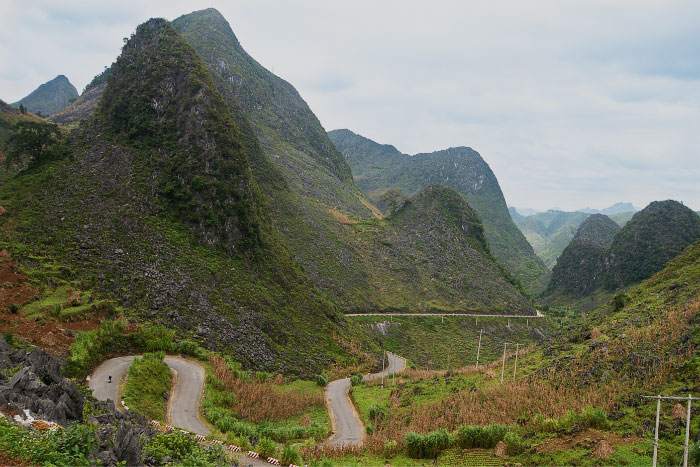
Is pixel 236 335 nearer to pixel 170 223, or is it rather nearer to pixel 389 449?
pixel 170 223

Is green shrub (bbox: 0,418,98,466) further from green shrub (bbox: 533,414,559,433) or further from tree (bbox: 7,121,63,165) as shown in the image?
tree (bbox: 7,121,63,165)

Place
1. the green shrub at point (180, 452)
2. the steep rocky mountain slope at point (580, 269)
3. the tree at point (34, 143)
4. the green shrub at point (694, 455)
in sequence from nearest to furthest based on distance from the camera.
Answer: the green shrub at point (180, 452)
the green shrub at point (694, 455)
the tree at point (34, 143)
the steep rocky mountain slope at point (580, 269)

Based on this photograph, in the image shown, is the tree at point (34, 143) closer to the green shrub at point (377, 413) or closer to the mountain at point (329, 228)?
the mountain at point (329, 228)

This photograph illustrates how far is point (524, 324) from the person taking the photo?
97.4 meters

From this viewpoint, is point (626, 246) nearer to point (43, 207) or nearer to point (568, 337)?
point (568, 337)

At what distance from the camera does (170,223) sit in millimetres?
50250

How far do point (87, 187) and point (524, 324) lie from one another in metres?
96.3

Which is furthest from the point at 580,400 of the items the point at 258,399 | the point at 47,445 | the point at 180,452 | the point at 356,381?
the point at 356,381

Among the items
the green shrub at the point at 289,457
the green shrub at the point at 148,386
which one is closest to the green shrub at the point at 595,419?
the green shrub at the point at 289,457

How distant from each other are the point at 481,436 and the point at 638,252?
520 ft

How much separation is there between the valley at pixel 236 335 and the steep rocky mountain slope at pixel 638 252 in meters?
73.4

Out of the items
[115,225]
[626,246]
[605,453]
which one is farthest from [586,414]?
[626,246]

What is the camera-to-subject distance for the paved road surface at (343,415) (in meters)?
30.8

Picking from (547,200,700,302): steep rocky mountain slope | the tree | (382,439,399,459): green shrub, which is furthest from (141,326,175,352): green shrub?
(547,200,700,302): steep rocky mountain slope
